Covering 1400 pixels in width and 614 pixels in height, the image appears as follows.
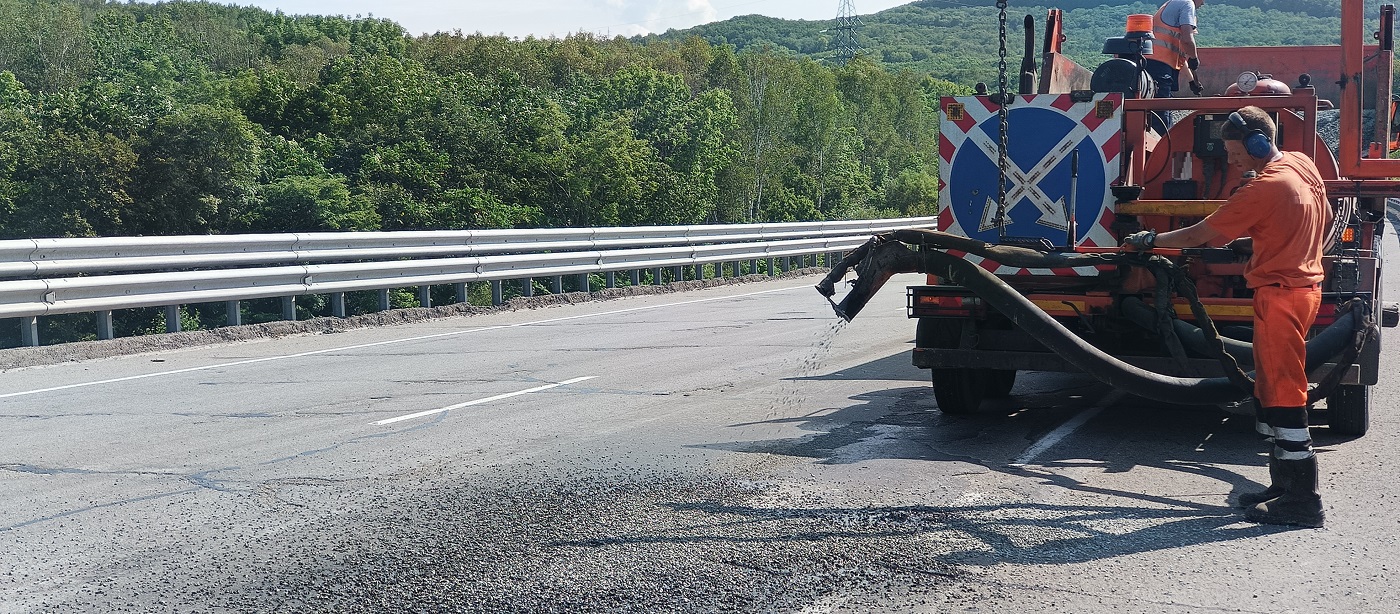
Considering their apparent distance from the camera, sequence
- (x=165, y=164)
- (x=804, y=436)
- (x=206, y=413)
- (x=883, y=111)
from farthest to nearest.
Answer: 1. (x=883, y=111)
2. (x=165, y=164)
3. (x=206, y=413)
4. (x=804, y=436)

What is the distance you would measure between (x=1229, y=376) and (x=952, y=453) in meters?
1.45

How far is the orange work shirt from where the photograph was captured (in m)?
5.03

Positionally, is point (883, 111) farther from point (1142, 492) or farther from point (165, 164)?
point (1142, 492)

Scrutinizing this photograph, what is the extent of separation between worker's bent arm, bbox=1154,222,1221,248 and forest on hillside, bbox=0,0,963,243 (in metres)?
29.7

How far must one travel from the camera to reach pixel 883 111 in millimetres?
100250

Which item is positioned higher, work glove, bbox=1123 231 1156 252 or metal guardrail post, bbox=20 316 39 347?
work glove, bbox=1123 231 1156 252

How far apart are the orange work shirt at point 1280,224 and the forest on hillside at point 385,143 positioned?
30111 mm

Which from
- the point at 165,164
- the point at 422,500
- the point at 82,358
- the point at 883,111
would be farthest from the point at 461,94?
the point at 883,111

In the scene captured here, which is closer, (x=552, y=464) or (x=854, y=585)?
(x=854, y=585)

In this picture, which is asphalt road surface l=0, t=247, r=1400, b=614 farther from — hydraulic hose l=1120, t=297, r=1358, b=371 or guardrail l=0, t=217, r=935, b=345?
guardrail l=0, t=217, r=935, b=345

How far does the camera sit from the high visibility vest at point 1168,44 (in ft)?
28.9

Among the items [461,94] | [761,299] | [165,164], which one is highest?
[461,94]

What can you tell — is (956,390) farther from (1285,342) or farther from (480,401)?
(480,401)

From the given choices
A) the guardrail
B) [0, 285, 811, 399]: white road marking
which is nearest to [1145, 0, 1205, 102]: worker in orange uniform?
[0, 285, 811, 399]: white road marking
